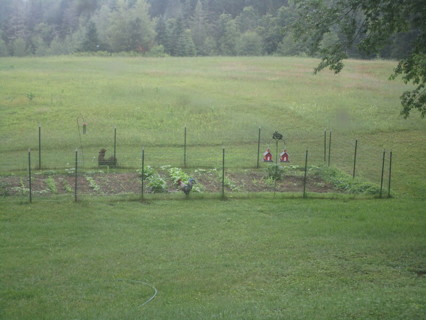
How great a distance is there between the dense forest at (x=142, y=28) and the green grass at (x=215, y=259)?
196 feet

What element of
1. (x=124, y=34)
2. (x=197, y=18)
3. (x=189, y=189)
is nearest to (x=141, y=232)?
(x=189, y=189)

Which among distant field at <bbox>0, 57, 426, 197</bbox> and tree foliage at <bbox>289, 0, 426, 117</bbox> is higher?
tree foliage at <bbox>289, 0, 426, 117</bbox>

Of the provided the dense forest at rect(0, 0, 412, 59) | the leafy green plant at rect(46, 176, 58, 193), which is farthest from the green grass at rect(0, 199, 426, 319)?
the dense forest at rect(0, 0, 412, 59)

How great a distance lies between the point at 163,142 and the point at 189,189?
467 inches

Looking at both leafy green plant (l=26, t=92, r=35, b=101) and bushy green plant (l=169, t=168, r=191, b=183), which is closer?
bushy green plant (l=169, t=168, r=191, b=183)

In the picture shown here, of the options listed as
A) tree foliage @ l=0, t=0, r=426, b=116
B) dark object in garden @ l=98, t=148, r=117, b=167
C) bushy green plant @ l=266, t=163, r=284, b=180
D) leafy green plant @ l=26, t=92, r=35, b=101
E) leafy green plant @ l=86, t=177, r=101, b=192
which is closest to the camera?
leafy green plant @ l=86, t=177, r=101, b=192

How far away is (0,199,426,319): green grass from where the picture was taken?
8.20m

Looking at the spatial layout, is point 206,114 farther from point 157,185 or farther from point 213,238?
point 213,238

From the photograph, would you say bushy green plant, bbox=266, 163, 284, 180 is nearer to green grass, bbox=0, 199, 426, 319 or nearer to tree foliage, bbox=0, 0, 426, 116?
green grass, bbox=0, 199, 426, 319

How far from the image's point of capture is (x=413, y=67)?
605 inches

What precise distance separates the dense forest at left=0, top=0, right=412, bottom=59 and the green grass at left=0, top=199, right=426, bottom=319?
59.8 meters

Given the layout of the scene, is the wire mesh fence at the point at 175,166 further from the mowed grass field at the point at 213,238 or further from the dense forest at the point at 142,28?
the dense forest at the point at 142,28

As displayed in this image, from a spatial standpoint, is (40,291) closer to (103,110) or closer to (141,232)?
(141,232)

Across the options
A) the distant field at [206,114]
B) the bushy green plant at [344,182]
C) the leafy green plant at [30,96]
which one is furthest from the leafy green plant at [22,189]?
the leafy green plant at [30,96]
